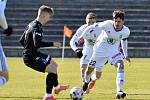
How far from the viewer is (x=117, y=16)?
1301cm

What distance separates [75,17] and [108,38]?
28.2 metres

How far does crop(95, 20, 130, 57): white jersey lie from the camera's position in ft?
44.0

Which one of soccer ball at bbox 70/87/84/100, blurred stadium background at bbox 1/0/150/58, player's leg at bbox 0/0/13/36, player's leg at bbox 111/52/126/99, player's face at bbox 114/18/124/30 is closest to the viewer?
player's leg at bbox 0/0/13/36

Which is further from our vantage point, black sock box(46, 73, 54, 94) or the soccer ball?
the soccer ball

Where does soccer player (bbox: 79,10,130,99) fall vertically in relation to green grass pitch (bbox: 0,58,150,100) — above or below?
above

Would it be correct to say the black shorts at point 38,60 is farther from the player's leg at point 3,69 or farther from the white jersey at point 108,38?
the white jersey at point 108,38

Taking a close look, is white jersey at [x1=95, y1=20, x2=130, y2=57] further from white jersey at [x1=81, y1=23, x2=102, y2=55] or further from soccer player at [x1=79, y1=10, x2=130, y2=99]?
white jersey at [x1=81, y1=23, x2=102, y2=55]

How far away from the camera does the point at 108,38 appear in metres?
13.6

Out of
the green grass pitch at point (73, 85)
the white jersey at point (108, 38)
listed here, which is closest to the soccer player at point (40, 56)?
the green grass pitch at point (73, 85)

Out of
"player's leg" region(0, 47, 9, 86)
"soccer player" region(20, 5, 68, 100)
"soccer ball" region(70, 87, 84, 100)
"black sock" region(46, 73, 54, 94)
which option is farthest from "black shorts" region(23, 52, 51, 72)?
"player's leg" region(0, 47, 9, 86)

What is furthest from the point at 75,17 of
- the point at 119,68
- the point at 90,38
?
the point at 119,68

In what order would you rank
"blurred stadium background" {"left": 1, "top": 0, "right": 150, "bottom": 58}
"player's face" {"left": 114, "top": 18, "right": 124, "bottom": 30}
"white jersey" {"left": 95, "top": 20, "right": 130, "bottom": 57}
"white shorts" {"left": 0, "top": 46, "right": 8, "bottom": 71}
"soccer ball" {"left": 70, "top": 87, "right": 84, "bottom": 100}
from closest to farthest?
1. "white shorts" {"left": 0, "top": 46, "right": 8, "bottom": 71}
2. "soccer ball" {"left": 70, "top": 87, "right": 84, "bottom": 100}
3. "player's face" {"left": 114, "top": 18, "right": 124, "bottom": 30}
4. "white jersey" {"left": 95, "top": 20, "right": 130, "bottom": 57}
5. "blurred stadium background" {"left": 1, "top": 0, "right": 150, "bottom": 58}

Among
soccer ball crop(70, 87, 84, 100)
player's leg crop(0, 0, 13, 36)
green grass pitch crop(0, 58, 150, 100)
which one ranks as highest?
player's leg crop(0, 0, 13, 36)

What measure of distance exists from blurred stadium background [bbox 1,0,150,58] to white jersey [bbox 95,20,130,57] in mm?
22953
